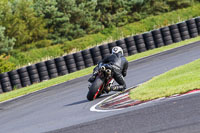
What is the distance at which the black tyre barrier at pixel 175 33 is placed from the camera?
23.5 m

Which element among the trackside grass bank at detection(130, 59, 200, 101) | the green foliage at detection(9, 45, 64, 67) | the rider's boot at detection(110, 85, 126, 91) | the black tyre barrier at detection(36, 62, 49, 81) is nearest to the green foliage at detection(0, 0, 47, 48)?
the green foliage at detection(9, 45, 64, 67)

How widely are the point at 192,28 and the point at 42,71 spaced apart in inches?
341

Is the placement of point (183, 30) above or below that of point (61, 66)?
above

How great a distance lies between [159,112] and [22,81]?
14378 millimetres

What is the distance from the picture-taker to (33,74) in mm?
21141

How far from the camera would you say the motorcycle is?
11016 mm

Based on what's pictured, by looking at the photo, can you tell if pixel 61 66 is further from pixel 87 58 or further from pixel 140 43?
pixel 140 43

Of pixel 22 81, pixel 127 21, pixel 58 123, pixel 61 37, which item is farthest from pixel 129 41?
pixel 127 21

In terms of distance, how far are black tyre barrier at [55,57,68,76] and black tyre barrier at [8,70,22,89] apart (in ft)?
7.03

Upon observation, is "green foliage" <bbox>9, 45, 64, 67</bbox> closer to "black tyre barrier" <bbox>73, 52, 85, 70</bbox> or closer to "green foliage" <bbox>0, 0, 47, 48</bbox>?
"green foliage" <bbox>0, 0, 47, 48</bbox>

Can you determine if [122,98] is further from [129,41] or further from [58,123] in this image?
[129,41]

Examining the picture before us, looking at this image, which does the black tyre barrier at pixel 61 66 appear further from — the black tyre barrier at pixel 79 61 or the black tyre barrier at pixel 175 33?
the black tyre barrier at pixel 175 33

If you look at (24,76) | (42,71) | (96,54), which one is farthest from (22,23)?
(24,76)

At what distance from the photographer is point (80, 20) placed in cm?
4666
